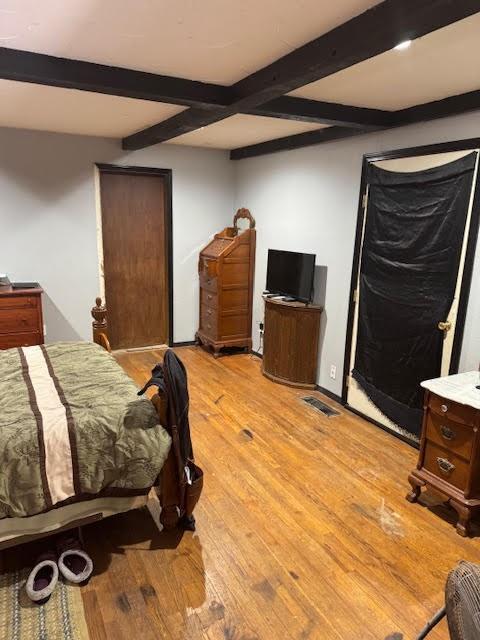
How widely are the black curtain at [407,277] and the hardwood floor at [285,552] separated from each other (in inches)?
18.1

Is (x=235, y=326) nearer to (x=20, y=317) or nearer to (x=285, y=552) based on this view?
(x=20, y=317)

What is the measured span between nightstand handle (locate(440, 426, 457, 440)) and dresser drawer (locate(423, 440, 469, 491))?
3.4 inches

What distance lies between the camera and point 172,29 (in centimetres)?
184

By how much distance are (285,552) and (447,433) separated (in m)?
1.11

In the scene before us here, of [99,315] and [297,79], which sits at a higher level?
[297,79]

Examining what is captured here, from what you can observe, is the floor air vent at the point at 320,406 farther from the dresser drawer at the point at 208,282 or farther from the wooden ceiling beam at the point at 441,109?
the wooden ceiling beam at the point at 441,109

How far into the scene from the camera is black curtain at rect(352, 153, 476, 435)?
2.99 m

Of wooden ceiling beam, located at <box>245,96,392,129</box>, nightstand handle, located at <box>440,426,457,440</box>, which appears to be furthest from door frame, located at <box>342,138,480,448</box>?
nightstand handle, located at <box>440,426,457,440</box>

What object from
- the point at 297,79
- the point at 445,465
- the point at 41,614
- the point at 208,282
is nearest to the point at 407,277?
the point at 445,465

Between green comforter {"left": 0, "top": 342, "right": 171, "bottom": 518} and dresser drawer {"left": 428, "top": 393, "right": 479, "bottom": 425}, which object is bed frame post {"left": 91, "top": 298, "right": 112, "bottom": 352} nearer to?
green comforter {"left": 0, "top": 342, "right": 171, "bottom": 518}

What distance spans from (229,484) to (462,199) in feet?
7.74

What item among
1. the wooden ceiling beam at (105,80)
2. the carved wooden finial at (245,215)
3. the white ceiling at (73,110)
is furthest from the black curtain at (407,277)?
the carved wooden finial at (245,215)

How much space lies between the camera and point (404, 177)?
3.27 m

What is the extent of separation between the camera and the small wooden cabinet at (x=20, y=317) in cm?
415
